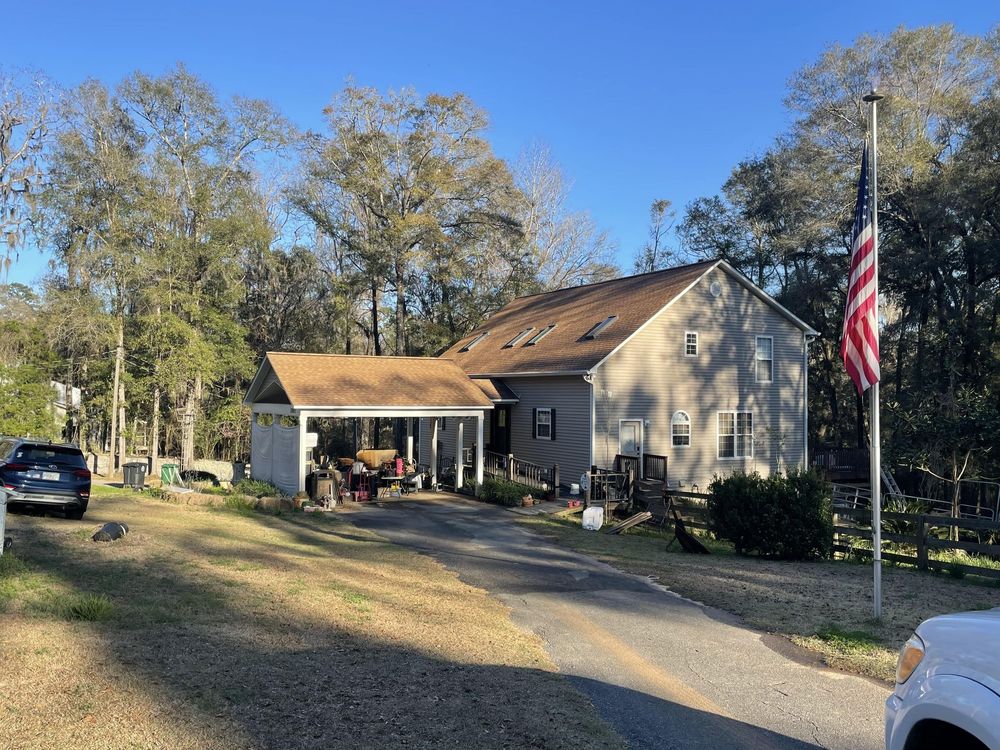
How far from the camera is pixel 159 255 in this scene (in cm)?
2914

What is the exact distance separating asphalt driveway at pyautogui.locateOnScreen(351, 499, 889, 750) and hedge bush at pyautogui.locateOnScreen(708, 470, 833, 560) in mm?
3240

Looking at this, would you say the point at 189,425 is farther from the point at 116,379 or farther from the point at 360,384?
the point at 360,384

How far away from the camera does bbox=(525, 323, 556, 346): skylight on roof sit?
26.7 meters

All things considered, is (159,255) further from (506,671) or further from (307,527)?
(506,671)

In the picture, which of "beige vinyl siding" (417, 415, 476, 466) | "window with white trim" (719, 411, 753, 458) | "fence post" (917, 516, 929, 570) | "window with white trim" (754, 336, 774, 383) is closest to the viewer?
"fence post" (917, 516, 929, 570)

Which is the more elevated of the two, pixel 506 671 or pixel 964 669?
pixel 964 669

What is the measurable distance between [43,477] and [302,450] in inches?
297

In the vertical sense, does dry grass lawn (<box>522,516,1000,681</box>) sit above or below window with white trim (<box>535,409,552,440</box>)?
below

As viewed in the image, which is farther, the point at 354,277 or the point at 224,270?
the point at 354,277

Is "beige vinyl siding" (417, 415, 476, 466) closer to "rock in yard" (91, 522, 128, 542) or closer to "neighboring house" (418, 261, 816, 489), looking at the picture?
"neighboring house" (418, 261, 816, 489)

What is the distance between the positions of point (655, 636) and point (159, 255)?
28.0m

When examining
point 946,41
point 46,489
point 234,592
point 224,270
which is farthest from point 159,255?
point 946,41

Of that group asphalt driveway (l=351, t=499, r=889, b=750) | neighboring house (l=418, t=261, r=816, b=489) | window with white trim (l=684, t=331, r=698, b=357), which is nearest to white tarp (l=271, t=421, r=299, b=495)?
neighboring house (l=418, t=261, r=816, b=489)

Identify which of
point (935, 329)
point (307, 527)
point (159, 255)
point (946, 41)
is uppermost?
point (946, 41)
